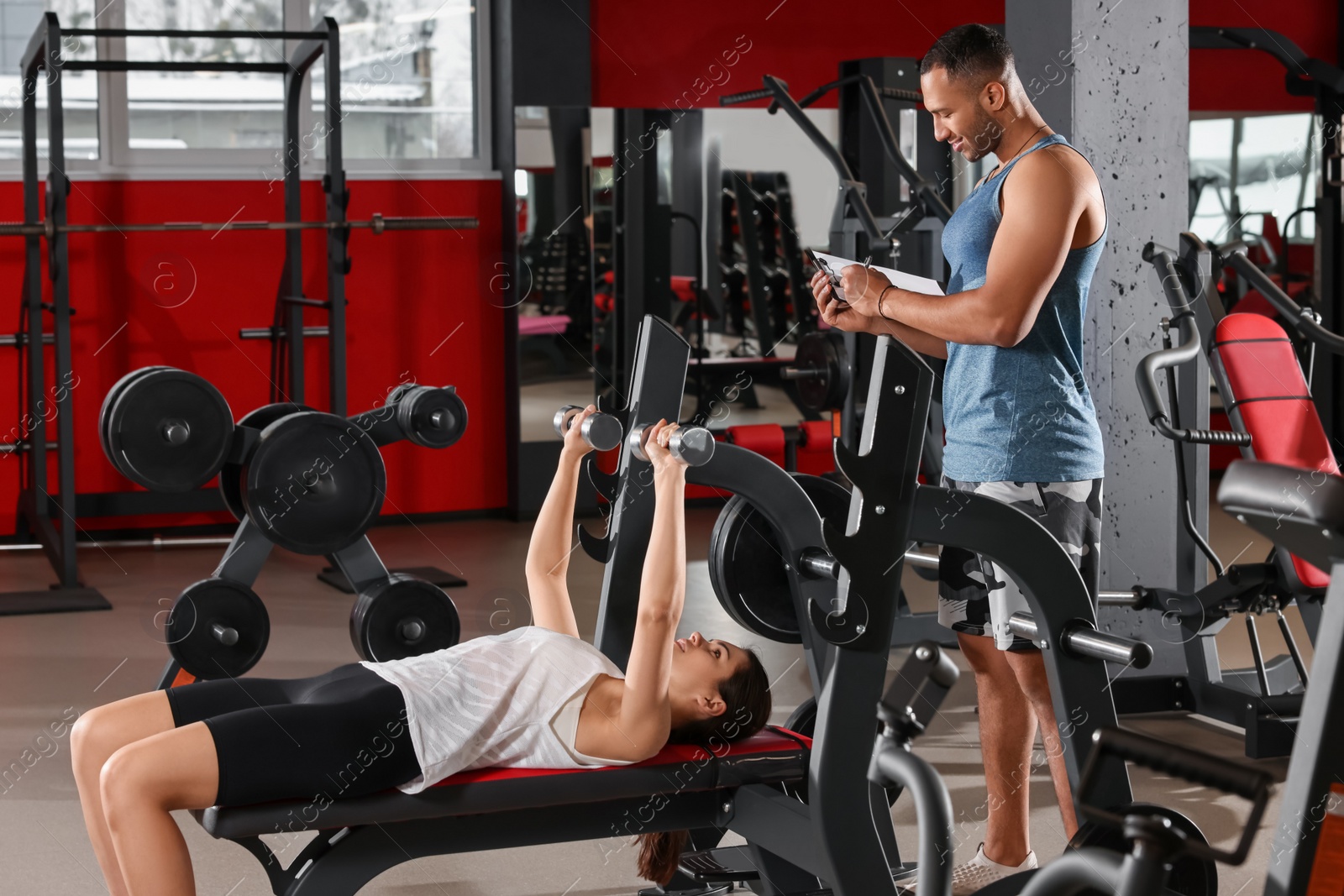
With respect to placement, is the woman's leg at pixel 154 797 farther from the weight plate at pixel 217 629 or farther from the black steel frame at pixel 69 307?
the black steel frame at pixel 69 307

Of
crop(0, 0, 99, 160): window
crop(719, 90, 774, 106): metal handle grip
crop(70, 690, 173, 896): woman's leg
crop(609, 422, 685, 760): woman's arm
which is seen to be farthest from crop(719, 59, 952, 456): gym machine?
crop(0, 0, 99, 160): window

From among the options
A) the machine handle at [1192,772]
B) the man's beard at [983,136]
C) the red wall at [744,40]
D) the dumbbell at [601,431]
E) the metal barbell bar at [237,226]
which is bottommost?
the machine handle at [1192,772]

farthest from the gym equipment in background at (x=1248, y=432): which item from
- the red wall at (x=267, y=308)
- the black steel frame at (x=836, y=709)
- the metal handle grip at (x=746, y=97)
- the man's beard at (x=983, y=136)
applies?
the red wall at (x=267, y=308)

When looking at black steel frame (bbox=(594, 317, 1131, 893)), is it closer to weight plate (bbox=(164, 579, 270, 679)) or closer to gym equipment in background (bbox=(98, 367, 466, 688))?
gym equipment in background (bbox=(98, 367, 466, 688))

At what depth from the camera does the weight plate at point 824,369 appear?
4.27 metres

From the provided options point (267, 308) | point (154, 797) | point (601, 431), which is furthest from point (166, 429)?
point (267, 308)

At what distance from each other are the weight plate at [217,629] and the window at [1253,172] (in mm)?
5476

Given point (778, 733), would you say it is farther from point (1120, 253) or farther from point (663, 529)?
point (1120, 253)

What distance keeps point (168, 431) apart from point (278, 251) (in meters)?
2.83

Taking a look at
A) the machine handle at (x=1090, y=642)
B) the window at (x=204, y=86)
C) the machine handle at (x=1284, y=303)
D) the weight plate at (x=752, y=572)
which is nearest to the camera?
the machine handle at (x=1090, y=642)

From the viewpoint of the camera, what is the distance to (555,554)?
228cm

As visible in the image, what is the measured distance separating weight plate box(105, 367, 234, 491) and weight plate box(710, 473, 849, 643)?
148 centimetres

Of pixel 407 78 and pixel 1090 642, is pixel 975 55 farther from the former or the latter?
pixel 407 78

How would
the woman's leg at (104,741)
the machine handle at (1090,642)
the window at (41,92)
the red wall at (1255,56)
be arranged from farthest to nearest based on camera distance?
the red wall at (1255,56), the window at (41,92), the woman's leg at (104,741), the machine handle at (1090,642)
